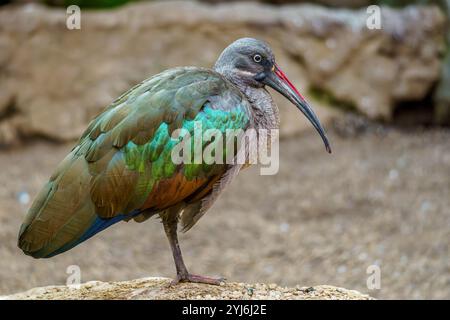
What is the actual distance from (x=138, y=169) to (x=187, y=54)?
25.1ft

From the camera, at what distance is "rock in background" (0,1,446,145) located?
38.8 ft

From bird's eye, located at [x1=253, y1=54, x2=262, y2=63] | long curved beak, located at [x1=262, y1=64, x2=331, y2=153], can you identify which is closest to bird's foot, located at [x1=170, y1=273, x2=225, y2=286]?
long curved beak, located at [x1=262, y1=64, x2=331, y2=153]

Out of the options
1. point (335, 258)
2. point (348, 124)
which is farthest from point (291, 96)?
point (348, 124)

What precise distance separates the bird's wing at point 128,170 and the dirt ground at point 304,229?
345 centimetres

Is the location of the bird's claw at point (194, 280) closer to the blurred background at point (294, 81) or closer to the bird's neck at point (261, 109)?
the bird's neck at point (261, 109)

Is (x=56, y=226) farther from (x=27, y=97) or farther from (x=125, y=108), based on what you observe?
(x=27, y=97)

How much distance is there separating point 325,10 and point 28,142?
4.94 meters

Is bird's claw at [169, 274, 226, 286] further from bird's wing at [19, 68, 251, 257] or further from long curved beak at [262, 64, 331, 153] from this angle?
long curved beak at [262, 64, 331, 153]

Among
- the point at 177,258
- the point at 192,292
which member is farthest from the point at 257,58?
the point at 192,292

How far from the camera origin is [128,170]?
4.44 m

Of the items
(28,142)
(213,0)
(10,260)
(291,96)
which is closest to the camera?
(291,96)

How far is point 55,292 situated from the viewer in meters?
5.26

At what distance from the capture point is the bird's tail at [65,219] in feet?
14.4

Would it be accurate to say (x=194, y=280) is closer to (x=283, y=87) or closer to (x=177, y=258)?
(x=177, y=258)
